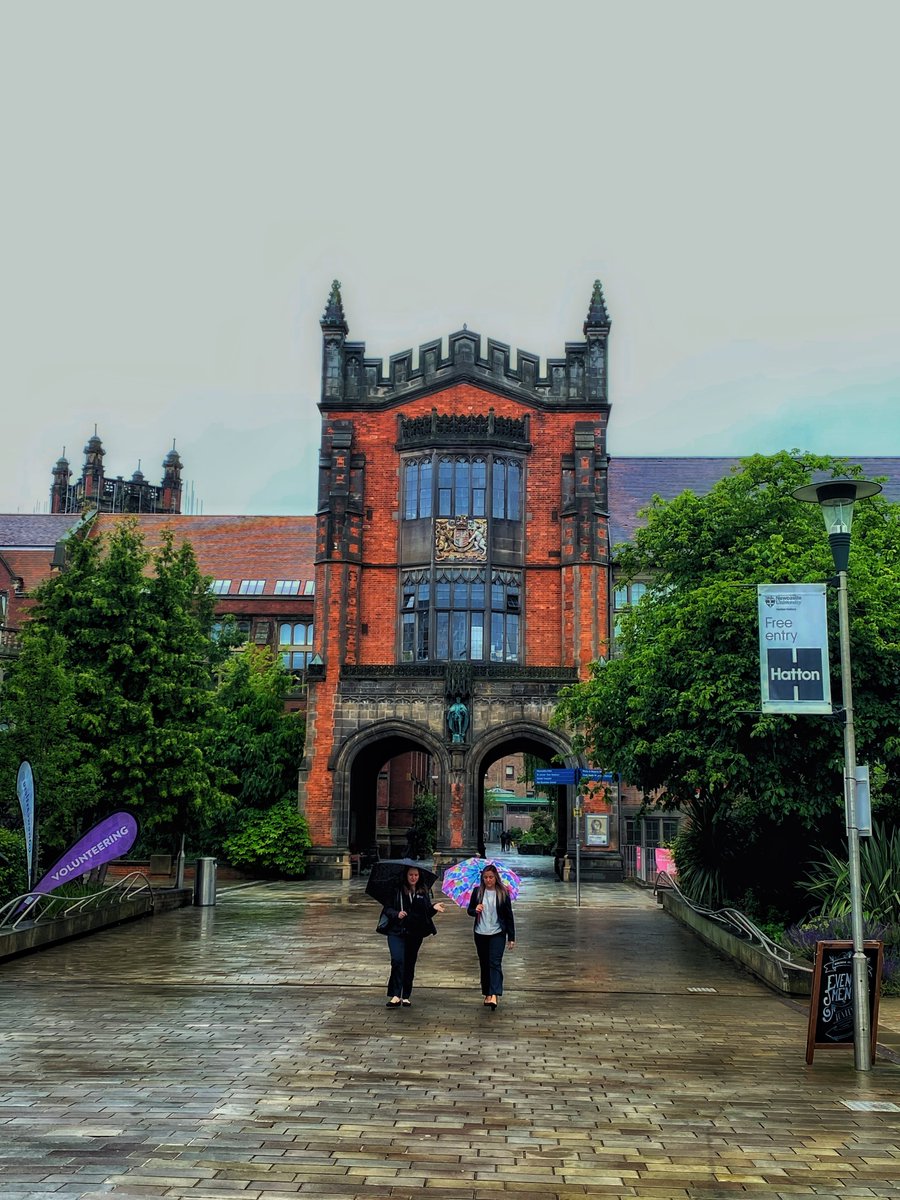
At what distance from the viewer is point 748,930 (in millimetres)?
16641

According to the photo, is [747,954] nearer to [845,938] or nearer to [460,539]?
[845,938]

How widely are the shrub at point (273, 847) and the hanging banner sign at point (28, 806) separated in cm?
1725

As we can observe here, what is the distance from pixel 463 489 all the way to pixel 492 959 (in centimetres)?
2698

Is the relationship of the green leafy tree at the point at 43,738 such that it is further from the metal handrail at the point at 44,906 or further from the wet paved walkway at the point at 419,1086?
the wet paved walkway at the point at 419,1086

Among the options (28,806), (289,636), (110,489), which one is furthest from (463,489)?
(110,489)

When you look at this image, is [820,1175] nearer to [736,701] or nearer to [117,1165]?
[117,1165]

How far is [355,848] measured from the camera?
1497 inches

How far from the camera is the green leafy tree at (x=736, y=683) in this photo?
17.1 meters

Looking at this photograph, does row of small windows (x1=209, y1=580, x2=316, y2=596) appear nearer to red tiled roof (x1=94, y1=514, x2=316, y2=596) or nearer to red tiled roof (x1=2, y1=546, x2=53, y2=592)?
red tiled roof (x1=94, y1=514, x2=316, y2=596)

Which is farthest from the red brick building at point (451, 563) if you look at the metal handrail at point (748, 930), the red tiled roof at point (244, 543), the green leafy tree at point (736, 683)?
the red tiled roof at point (244, 543)

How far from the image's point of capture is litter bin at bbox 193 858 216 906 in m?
25.2

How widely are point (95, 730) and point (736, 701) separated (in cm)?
1292

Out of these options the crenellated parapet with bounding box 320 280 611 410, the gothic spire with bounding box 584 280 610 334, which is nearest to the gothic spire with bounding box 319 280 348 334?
the crenellated parapet with bounding box 320 280 611 410

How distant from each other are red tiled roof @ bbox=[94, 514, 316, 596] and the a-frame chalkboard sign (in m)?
52.2
